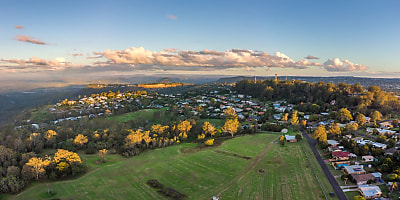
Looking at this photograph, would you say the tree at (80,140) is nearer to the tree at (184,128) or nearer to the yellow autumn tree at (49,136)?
the yellow autumn tree at (49,136)

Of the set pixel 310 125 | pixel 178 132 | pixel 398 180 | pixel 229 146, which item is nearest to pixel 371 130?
pixel 310 125

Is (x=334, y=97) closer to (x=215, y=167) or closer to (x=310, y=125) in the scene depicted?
(x=310, y=125)

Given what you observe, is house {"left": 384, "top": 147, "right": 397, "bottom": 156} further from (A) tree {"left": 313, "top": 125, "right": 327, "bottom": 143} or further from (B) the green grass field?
(B) the green grass field

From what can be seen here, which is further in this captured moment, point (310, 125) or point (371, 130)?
point (310, 125)

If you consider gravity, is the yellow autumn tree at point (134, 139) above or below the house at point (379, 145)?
below

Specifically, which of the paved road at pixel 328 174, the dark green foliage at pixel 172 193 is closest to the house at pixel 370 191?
the paved road at pixel 328 174

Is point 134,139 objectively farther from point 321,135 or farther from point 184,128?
point 321,135

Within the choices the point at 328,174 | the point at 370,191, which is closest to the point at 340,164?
the point at 328,174
